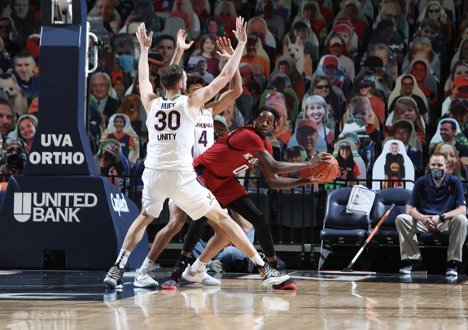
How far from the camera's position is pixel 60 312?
3818mm

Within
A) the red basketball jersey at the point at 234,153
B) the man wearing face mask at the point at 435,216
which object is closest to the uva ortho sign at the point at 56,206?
the red basketball jersey at the point at 234,153

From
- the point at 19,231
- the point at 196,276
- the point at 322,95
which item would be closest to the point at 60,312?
the point at 196,276

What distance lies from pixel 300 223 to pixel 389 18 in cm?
487

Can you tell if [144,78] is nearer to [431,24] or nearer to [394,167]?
[394,167]

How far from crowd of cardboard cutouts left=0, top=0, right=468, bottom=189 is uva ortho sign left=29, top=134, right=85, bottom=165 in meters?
1.84

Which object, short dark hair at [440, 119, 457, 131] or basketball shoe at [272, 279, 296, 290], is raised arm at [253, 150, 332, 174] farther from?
short dark hair at [440, 119, 457, 131]

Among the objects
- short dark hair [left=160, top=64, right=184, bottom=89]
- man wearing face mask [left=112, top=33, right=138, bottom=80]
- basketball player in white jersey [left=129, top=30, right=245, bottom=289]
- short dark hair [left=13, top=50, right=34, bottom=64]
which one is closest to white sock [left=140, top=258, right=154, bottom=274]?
basketball player in white jersey [left=129, top=30, right=245, bottom=289]

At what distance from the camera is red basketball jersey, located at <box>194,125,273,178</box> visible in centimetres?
536

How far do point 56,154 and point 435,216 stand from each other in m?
4.27

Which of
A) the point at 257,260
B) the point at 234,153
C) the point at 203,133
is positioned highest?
the point at 203,133

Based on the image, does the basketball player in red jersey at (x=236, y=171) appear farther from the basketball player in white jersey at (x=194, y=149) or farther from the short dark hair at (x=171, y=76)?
the short dark hair at (x=171, y=76)

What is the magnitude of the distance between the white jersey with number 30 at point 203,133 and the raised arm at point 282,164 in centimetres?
99

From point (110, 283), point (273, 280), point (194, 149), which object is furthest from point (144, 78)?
point (273, 280)

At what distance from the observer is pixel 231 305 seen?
4262 millimetres
